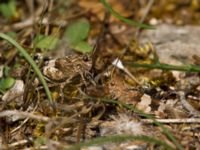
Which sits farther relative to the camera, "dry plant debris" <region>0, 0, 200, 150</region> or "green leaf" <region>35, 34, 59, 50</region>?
"green leaf" <region>35, 34, 59, 50</region>

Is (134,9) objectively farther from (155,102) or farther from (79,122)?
(79,122)

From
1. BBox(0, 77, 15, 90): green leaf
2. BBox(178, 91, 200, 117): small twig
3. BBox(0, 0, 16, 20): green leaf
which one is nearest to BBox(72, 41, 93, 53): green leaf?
BBox(0, 77, 15, 90): green leaf

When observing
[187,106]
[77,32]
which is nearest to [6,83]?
[77,32]

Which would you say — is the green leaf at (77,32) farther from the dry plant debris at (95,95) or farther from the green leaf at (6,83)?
the green leaf at (6,83)

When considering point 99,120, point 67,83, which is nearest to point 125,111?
point 99,120

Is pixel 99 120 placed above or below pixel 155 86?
below

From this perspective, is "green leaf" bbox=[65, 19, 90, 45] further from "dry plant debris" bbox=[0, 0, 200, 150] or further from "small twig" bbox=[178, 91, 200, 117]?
"small twig" bbox=[178, 91, 200, 117]

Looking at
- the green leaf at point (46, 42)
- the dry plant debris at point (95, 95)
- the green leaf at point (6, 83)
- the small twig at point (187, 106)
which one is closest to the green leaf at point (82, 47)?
the dry plant debris at point (95, 95)

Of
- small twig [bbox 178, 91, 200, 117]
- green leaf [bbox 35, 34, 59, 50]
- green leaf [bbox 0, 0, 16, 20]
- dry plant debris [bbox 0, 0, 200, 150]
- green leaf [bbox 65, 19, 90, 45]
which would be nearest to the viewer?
dry plant debris [bbox 0, 0, 200, 150]

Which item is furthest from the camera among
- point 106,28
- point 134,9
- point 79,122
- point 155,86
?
point 134,9
